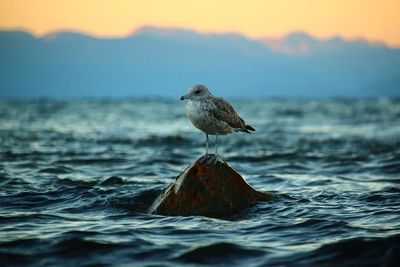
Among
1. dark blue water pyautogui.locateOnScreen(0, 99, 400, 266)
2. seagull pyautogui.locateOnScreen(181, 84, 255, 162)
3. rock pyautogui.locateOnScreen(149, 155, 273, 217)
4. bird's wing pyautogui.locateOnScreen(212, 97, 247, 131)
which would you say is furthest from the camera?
bird's wing pyautogui.locateOnScreen(212, 97, 247, 131)

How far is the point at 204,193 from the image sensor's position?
357 inches

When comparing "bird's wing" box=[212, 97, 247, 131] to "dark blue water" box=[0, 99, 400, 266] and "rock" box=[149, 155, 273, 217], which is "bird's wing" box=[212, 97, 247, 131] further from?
"dark blue water" box=[0, 99, 400, 266]

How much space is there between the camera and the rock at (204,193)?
8953 millimetres

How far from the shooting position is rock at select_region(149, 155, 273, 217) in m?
8.95

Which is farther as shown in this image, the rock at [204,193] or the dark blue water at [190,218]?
the rock at [204,193]

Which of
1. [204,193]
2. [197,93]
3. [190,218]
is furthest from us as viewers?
[197,93]

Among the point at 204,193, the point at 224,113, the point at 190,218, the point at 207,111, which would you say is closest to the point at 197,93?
the point at 207,111

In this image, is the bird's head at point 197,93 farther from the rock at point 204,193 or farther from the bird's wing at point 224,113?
the rock at point 204,193

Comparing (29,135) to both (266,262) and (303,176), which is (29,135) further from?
(266,262)

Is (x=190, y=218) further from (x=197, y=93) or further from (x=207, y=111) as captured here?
(x=197, y=93)

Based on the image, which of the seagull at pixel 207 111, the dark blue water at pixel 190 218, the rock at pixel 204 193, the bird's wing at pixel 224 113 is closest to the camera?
the dark blue water at pixel 190 218

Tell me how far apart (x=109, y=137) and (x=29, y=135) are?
12.0 ft

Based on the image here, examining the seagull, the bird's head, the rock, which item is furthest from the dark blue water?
the bird's head

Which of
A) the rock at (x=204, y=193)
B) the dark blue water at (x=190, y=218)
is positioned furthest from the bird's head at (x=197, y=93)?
the dark blue water at (x=190, y=218)
